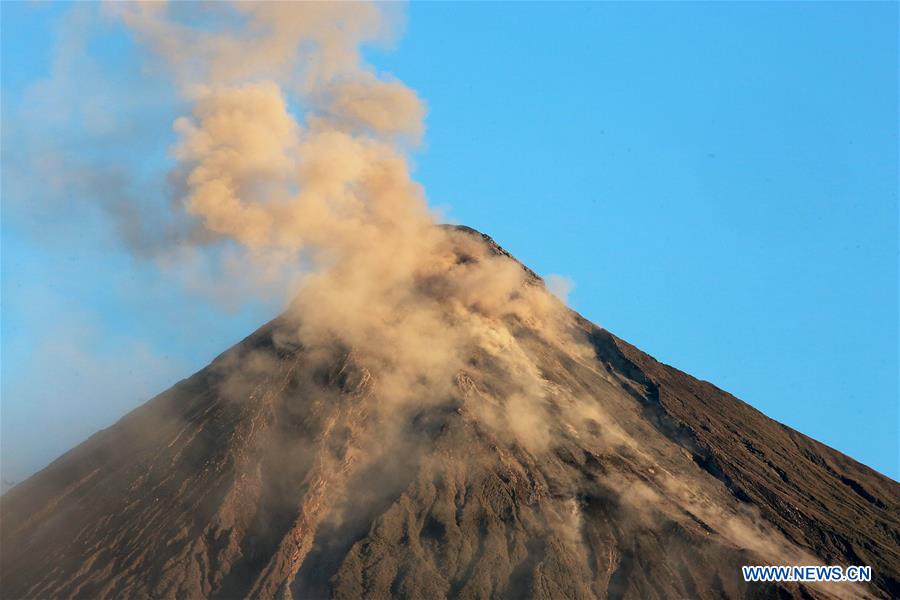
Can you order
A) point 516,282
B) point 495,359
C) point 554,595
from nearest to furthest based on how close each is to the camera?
1. point 554,595
2. point 495,359
3. point 516,282

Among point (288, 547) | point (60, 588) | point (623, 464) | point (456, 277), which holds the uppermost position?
point (456, 277)

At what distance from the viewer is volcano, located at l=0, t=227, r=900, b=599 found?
4520 inches

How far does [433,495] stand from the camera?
12188 cm

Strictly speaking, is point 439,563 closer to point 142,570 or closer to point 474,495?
point 474,495

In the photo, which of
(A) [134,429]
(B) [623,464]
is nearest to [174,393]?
(A) [134,429]

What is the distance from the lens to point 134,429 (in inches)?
5394

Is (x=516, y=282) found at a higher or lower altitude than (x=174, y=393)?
higher

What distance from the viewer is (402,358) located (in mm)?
137625

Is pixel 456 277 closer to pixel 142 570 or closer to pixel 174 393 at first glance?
pixel 174 393

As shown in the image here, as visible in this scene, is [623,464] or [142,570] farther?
[623,464]

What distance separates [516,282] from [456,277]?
6.96 meters

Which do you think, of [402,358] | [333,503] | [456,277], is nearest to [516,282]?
[456,277]

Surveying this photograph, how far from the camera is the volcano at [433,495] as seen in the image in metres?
115

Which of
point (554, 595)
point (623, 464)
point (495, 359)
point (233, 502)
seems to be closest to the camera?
point (554, 595)
